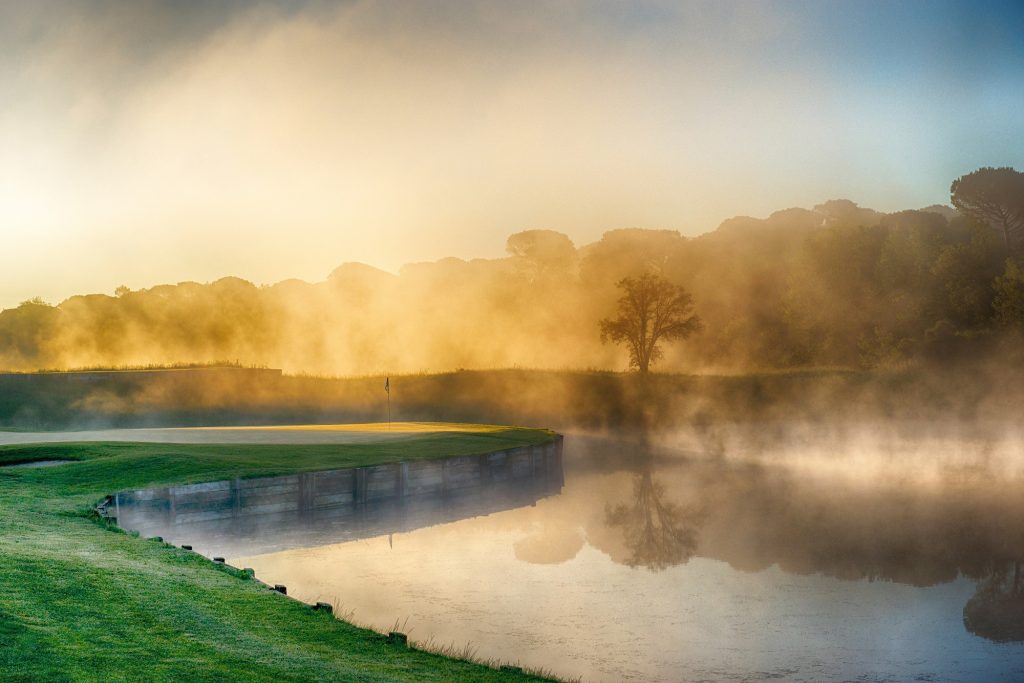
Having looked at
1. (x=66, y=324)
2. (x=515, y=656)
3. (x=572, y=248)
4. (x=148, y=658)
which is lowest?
(x=515, y=656)

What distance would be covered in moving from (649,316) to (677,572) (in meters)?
51.7

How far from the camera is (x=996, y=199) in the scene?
8562 centimetres

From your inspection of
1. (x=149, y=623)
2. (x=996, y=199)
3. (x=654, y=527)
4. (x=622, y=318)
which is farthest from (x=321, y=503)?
(x=996, y=199)

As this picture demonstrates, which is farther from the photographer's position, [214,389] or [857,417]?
[214,389]

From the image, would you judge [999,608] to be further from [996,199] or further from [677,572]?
[996,199]

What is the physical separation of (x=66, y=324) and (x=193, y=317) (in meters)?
13.4

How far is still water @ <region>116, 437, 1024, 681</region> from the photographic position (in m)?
17.1

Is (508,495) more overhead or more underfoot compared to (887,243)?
more underfoot

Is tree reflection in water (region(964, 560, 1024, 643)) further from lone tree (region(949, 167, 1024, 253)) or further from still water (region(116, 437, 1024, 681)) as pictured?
lone tree (region(949, 167, 1024, 253))

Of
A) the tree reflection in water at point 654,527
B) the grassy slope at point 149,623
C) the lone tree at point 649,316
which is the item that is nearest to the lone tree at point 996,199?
the lone tree at point 649,316

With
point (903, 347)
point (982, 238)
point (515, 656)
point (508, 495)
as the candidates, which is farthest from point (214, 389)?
point (515, 656)

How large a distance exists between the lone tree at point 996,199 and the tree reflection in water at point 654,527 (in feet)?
197

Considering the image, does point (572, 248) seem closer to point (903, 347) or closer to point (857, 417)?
point (903, 347)

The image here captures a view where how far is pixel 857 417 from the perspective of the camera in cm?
5566
